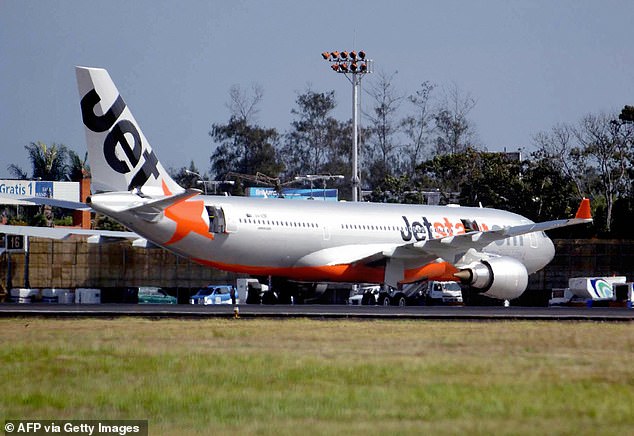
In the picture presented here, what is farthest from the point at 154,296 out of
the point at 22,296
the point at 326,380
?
the point at 326,380

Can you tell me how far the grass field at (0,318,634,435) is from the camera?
38.7ft

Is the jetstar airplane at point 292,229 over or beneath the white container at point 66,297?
over

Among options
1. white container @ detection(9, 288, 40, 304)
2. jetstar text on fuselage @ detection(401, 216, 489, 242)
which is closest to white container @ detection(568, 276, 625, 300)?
jetstar text on fuselage @ detection(401, 216, 489, 242)

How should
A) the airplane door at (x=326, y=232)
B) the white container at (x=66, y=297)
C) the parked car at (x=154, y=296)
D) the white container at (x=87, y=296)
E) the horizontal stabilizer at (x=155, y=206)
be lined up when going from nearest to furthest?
the horizontal stabilizer at (x=155, y=206) → the airplane door at (x=326, y=232) → the white container at (x=66, y=297) → the white container at (x=87, y=296) → the parked car at (x=154, y=296)

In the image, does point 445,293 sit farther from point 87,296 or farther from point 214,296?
point 87,296

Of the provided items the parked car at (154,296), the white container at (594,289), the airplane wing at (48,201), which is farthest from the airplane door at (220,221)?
the parked car at (154,296)

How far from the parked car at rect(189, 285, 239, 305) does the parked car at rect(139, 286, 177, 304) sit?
55.8 inches

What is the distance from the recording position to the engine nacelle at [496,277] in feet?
134

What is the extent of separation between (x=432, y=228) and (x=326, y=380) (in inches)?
1127

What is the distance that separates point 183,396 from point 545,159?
2831 inches

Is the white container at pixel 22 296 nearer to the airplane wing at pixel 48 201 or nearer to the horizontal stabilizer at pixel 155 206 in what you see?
the airplane wing at pixel 48 201

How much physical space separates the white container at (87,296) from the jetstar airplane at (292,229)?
942 cm

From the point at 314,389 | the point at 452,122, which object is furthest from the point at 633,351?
the point at 452,122

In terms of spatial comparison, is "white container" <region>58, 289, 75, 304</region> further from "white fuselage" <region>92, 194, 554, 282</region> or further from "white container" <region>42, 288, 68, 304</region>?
"white fuselage" <region>92, 194, 554, 282</region>
